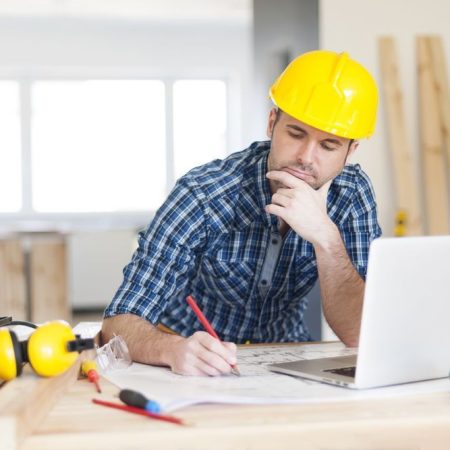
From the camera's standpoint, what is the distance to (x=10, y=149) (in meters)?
8.09

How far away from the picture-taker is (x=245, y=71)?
835 cm

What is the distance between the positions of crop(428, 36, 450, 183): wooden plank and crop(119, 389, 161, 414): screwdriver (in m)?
2.91

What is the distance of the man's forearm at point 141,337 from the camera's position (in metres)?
1.42

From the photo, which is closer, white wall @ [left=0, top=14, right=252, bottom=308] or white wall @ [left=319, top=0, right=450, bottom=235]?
white wall @ [left=319, top=0, right=450, bottom=235]

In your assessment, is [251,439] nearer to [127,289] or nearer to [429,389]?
[429,389]

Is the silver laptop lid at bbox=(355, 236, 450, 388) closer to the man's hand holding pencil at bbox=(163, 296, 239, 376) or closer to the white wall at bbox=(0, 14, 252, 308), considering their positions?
the man's hand holding pencil at bbox=(163, 296, 239, 376)

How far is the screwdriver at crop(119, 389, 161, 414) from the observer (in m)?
1.02

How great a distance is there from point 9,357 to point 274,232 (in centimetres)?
96

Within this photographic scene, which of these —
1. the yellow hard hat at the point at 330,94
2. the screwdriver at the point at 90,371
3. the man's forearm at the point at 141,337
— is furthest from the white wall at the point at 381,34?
the screwdriver at the point at 90,371

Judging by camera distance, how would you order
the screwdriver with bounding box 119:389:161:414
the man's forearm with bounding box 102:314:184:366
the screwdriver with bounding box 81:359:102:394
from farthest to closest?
the man's forearm with bounding box 102:314:184:366 < the screwdriver with bounding box 81:359:102:394 < the screwdriver with bounding box 119:389:161:414

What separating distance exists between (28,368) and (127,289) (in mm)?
517

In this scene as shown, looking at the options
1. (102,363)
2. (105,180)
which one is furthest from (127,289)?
(105,180)

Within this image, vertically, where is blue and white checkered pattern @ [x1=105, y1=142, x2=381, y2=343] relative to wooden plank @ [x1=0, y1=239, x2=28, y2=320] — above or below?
above

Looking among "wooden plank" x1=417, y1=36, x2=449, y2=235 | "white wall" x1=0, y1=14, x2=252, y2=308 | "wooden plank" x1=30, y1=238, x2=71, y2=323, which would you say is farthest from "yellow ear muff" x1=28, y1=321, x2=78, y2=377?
"white wall" x1=0, y1=14, x2=252, y2=308
